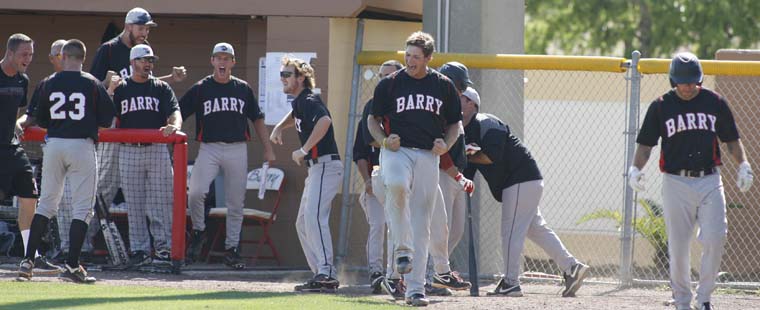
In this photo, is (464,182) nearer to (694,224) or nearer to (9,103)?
(694,224)

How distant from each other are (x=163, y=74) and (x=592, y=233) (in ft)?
17.4

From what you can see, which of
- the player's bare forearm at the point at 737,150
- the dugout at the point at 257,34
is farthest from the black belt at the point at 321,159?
the player's bare forearm at the point at 737,150

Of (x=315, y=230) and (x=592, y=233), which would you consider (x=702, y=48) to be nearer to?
(x=592, y=233)

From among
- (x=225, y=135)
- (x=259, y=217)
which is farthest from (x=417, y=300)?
(x=259, y=217)

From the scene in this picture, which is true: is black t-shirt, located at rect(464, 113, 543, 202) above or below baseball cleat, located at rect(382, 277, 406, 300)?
above

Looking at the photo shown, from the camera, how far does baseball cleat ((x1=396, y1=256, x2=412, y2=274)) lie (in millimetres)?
9078

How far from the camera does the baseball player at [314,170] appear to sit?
33.7 feet

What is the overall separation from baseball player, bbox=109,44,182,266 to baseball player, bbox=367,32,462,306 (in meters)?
3.02

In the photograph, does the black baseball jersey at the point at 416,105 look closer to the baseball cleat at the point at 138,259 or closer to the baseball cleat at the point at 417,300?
the baseball cleat at the point at 417,300

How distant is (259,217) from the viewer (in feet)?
42.0

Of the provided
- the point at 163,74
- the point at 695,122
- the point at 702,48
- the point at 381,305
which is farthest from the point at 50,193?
the point at 702,48

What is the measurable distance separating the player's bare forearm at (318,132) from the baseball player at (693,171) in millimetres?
2467

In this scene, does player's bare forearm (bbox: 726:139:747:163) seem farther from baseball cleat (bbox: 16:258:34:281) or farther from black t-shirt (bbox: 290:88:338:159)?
baseball cleat (bbox: 16:258:34:281)

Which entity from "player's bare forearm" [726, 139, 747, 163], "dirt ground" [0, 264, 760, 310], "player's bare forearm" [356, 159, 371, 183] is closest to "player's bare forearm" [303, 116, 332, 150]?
"player's bare forearm" [356, 159, 371, 183]
